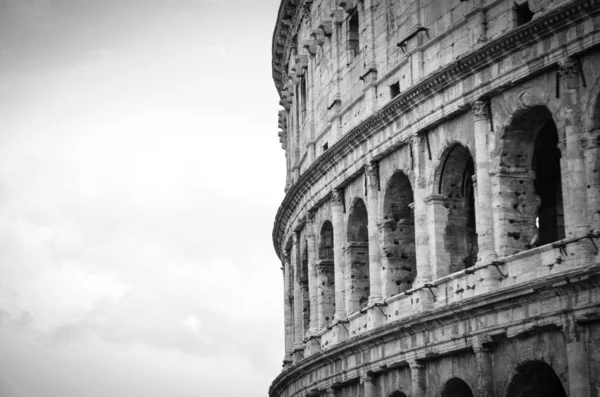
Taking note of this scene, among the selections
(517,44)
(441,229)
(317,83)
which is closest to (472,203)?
(441,229)

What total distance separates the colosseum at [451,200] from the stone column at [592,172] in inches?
1.2

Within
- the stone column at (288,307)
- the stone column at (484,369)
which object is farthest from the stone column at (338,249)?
the stone column at (484,369)

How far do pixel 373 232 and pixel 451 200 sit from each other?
3.66 meters

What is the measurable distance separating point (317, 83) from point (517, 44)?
47.7ft

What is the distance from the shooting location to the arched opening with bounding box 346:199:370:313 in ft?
134

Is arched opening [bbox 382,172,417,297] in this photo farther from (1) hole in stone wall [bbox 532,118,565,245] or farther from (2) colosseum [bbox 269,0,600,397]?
(1) hole in stone wall [bbox 532,118,565,245]

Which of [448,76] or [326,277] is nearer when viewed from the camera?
[448,76]

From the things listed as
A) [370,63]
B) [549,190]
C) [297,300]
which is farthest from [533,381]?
[297,300]

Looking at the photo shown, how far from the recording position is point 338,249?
41938mm

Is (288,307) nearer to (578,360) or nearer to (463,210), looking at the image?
(463,210)

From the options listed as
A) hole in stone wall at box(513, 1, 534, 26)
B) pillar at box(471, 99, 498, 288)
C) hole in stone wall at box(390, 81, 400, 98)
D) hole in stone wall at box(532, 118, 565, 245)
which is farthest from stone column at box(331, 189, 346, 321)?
hole in stone wall at box(513, 1, 534, 26)

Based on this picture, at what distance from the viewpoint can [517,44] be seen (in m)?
32.1

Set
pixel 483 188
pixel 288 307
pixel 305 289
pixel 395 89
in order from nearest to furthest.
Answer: pixel 483 188, pixel 395 89, pixel 305 289, pixel 288 307

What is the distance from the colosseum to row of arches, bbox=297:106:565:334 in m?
0.04
